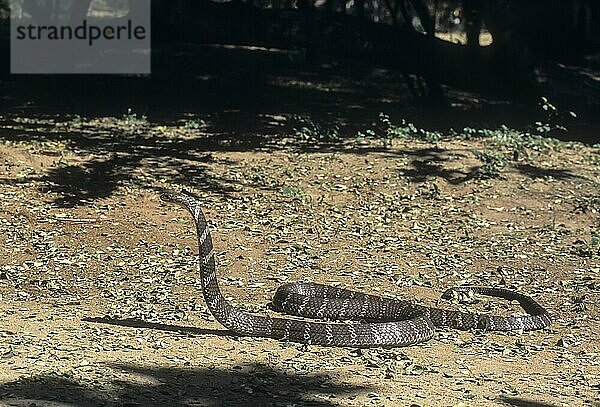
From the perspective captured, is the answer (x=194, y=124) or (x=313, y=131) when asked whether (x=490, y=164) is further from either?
(x=194, y=124)

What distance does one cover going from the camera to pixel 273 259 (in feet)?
30.8

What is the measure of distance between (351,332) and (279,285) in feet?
5.66

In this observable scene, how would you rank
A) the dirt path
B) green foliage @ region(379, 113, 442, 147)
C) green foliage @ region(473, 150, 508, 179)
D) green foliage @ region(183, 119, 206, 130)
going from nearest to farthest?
the dirt path
green foliage @ region(473, 150, 508, 179)
green foliage @ region(379, 113, 442, 147)
green foliage @ region(183, 119, 206, 130)

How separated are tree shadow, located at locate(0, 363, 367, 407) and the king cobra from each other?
2.47 ft

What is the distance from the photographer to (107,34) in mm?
20141

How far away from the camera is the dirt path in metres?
6.00

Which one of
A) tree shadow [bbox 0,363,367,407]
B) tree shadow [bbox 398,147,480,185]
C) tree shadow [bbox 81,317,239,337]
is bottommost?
tree shadow [bbox 81,317,239,337]

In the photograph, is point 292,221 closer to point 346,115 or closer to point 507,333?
point 507,333

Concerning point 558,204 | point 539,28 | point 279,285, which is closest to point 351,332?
point 279,285

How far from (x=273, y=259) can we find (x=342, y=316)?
165 centimetres

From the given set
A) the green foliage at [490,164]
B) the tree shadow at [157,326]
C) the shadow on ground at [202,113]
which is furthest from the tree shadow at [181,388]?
the green foliage at [490,164]

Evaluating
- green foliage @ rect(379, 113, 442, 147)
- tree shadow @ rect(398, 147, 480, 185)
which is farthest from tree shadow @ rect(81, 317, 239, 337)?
green foliage @ rect(379, 113, 442, 147)

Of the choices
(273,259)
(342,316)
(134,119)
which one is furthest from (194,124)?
(342,316)

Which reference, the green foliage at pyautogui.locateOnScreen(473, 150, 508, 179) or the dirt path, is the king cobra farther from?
the green foliage at pyautogui.locateOnScreen(473, 150, 508, 179)
